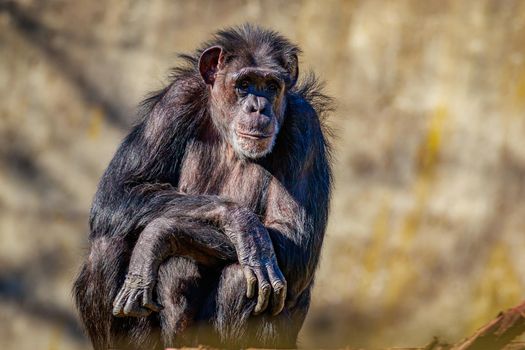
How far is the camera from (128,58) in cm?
984

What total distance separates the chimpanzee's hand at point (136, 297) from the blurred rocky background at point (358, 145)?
3682 mm

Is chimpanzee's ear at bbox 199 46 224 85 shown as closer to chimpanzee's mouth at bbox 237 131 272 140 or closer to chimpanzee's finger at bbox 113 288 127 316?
chimpanzee's mouth at bbox 237 131 272 140

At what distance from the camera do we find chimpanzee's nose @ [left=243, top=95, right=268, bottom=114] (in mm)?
6215

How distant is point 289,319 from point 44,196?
14.0 feet

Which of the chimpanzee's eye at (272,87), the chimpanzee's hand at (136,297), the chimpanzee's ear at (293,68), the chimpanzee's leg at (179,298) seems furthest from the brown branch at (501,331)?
the chimpanzee's ear at (293,68)

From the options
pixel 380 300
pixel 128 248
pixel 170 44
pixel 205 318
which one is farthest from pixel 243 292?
pixel 170 44

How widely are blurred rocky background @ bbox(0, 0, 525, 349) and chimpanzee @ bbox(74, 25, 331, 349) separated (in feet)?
9.51

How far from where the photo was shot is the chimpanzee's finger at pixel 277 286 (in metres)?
5.82

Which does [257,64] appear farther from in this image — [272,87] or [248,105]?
[248,105]

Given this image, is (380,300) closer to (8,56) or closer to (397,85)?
(397,85)

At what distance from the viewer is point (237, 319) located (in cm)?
596

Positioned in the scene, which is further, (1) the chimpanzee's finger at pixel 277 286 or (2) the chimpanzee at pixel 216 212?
(2) the chimpanzee at pixel 216 212

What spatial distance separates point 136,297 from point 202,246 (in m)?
0.47

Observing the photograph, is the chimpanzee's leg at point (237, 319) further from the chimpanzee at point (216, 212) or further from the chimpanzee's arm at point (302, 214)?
the chimpanzee's arm at point (302, 214)
